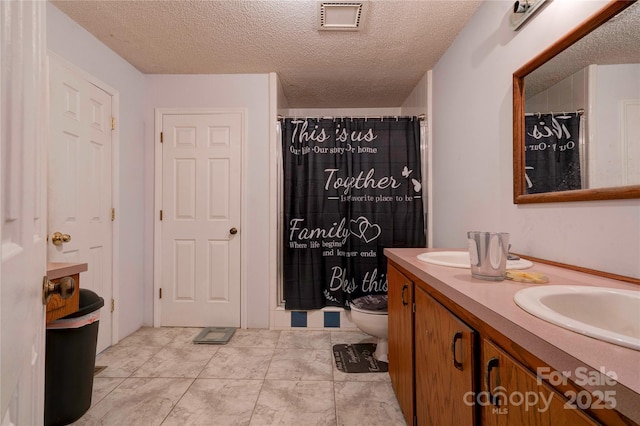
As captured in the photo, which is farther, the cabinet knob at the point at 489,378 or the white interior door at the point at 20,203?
the cabinet knob at the point at 489,378

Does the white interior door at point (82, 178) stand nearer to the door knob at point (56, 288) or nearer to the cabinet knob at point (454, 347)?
the door knob at point (56, 288)

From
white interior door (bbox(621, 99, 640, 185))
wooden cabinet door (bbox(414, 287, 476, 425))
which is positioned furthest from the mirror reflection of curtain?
wooden cabinet door (bbox(414, 287, 476, 425))

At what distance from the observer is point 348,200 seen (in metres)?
2.49

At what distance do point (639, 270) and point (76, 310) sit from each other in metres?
2.15

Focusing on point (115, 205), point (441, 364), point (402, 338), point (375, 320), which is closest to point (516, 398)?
point (441, 364)

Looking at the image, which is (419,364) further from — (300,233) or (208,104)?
(208,104)

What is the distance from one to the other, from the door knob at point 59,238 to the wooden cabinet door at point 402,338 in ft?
6.65

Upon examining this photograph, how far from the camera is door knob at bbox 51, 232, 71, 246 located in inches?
70.1

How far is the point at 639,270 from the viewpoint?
0.86m

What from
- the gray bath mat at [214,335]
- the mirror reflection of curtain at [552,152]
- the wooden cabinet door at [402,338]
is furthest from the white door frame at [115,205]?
the mirror reflection of curtain at [552,152]

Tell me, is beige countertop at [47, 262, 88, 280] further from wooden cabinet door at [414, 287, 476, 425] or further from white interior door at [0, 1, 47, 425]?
wooden cabinet door at [414, 287, 476, 425]

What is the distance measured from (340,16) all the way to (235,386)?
7.88 feet

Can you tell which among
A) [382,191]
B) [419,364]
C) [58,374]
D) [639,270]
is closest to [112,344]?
[58,374]

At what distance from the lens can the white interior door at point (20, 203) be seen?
376 millimetres
